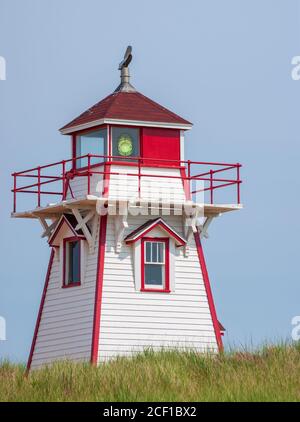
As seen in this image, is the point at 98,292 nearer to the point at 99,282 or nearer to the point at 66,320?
the point at 99,282

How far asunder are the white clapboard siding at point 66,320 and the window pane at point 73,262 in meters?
0.34

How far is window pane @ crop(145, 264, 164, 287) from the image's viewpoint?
60.0 meters

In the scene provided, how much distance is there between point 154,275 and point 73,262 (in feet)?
7.66

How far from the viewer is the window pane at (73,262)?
199 ft

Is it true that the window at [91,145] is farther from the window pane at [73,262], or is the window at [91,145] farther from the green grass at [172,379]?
the green grass at [172,379]

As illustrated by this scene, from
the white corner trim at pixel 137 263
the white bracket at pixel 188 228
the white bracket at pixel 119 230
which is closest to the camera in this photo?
the white bracket at pixel 119 230

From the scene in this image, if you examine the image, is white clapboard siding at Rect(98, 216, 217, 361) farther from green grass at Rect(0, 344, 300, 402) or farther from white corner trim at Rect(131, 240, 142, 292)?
green grass at Rect(0, 344, 300, 402)

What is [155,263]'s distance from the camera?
197ft

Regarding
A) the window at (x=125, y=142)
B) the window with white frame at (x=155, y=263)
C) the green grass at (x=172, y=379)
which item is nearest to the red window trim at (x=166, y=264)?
the window with white frame at (x=155, y=263)

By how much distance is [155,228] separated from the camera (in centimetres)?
6006
